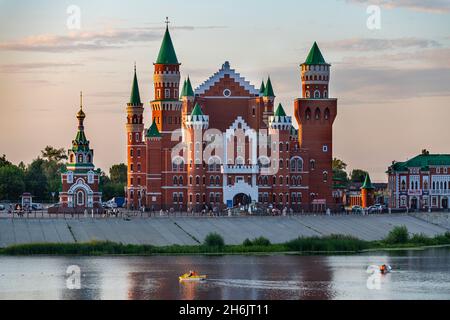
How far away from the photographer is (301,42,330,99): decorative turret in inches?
6796

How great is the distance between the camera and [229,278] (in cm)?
11650

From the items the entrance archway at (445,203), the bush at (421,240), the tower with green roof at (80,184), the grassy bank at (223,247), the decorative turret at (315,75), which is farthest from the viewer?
the entrance archway at (445,203)

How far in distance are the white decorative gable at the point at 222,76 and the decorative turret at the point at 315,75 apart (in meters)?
5.22

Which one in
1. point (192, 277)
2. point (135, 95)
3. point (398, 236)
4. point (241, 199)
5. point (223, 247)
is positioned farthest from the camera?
point (135, 95)

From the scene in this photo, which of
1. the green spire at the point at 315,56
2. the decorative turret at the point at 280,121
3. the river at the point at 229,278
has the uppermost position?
the green spire at the point at 315,56

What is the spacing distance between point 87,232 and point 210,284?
31.5m

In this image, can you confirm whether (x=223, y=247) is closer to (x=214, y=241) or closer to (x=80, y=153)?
(x=214, y=241)

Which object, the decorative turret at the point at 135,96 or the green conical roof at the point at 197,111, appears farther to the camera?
the decorative turret at the point at 135,96

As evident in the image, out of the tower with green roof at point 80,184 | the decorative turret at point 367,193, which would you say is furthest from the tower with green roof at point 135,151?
the decorative turret at point 367,193

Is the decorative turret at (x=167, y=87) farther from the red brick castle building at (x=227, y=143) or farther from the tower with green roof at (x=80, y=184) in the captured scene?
the tower with green roof at (x=80, y=184)

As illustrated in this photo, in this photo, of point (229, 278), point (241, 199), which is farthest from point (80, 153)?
point (229, 278)

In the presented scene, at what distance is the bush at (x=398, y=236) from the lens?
14838 centimetres

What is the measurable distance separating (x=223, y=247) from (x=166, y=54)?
38863 mm

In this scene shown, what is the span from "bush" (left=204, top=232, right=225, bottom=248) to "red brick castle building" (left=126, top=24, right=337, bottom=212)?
2732 cm
